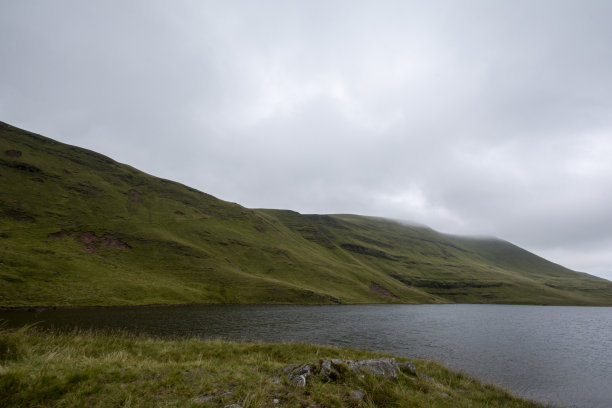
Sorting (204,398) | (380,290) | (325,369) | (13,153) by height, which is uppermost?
(13,153)

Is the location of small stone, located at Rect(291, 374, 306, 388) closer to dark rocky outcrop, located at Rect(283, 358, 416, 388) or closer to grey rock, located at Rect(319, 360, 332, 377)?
dark rocky outcrop, located at Rect(283, 358, 416, 388)

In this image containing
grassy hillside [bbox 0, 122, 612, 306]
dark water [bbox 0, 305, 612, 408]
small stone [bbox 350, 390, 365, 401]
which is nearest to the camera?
small stone [bbox 350, 390, 365, 401]

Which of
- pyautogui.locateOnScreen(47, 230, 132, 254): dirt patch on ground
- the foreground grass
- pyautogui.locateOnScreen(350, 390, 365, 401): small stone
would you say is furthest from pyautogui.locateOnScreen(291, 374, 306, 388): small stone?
pyautogui.locateOnScreen(47, 230, 132, 254): dirt patch on ground

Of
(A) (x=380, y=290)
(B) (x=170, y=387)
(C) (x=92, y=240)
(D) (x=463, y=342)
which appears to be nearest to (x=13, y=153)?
(C) (x=92, y=240)

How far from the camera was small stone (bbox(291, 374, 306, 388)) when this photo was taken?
1209cm

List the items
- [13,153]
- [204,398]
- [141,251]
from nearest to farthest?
[204,398], [141,251], [13,153]

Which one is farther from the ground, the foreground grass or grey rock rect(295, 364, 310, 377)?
grey rock rect(295, 364, 310, 377)

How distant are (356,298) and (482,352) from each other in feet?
275

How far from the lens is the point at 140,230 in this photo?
376 feet

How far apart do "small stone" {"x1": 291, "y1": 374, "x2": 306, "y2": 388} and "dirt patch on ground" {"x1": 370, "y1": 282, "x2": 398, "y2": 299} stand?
14082 centimetres

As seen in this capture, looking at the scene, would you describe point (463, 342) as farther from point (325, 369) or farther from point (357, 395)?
point (357, 395)

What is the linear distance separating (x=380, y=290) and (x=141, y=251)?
372ft

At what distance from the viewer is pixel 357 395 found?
12.2 meters

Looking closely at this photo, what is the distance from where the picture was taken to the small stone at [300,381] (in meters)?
12.1
